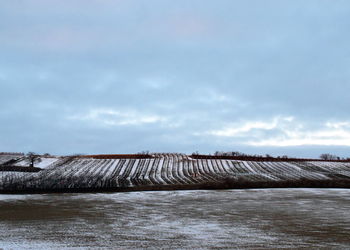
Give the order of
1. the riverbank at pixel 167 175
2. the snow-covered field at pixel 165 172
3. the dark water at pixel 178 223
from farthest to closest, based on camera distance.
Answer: the snow-covered field at pixel 165 172
the riverbank at pixel 167 175
the dark water at pixel 178 223

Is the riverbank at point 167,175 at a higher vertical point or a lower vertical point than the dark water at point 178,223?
higher

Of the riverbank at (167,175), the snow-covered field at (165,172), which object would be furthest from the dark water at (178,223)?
the snow-covered field at (165,172)

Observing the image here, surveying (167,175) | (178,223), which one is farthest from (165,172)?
(178,223)

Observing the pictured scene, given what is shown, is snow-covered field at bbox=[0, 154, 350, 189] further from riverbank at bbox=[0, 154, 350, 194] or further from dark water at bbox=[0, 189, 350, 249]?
dark water at bbox=[0, 189, 350, 249]

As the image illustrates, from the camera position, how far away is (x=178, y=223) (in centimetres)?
1733

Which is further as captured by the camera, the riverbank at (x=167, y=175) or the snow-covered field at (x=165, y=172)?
the snow-covered field at (x=165, y=172)

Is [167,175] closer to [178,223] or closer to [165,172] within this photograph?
[165,172]

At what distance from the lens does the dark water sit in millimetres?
13195

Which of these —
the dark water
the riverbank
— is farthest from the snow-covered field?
the dark water

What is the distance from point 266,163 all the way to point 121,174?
22.3m

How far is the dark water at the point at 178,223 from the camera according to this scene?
13195 millimetres

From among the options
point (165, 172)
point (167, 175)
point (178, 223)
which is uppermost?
point (165, 172)

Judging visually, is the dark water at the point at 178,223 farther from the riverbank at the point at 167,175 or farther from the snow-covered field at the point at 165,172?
the snow-covered field at the point at 165,172

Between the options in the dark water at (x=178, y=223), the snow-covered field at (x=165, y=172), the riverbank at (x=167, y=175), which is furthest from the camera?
the snow-covered field at (x=165, y=172)
